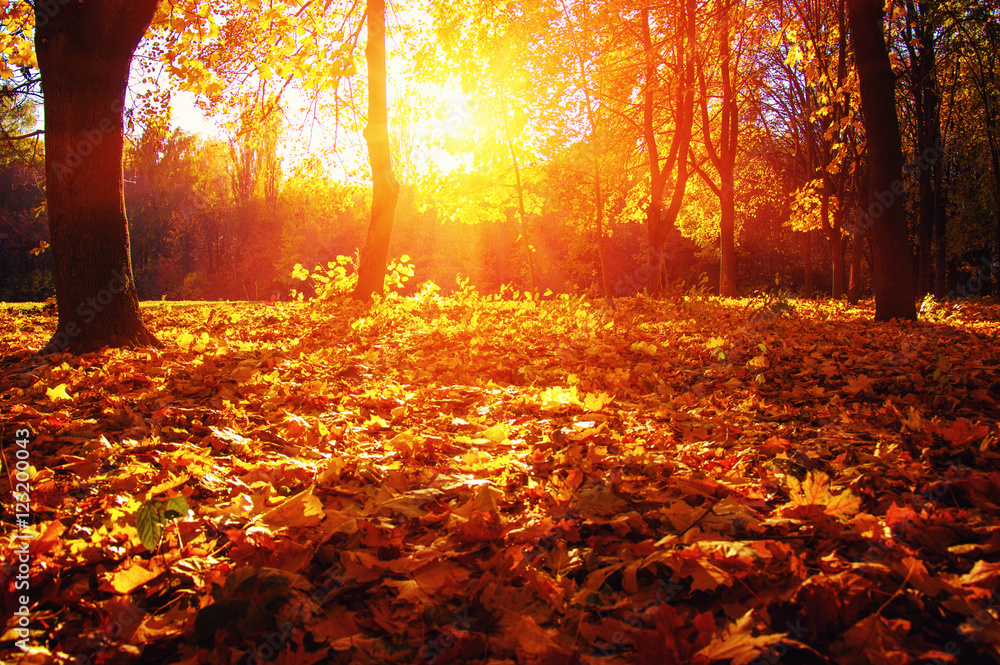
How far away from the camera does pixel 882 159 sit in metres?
6.48

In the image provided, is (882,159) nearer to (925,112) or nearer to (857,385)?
(857,385)

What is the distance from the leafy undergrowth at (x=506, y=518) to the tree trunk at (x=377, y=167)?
5023 millimetres

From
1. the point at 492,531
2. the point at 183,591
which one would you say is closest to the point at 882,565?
the point at 492,531

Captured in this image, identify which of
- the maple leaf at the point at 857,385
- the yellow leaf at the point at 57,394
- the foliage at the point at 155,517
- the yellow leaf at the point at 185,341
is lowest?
the foliage at the point at 155,517

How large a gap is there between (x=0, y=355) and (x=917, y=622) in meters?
6.19

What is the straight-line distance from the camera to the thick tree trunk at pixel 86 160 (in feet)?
13.7

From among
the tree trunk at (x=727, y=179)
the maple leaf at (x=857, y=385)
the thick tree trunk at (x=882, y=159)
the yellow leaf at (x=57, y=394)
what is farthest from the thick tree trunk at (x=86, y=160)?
the tree trunk at (x=727, y=179)

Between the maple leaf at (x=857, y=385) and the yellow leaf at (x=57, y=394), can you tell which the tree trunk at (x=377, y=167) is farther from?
the maple leaf at (x=857, y=385)

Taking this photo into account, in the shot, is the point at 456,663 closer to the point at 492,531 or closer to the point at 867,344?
the point at 492,531

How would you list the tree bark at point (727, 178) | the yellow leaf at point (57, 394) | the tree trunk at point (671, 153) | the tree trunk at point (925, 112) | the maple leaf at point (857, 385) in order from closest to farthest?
the yellow leaf at point (57, 394), the maple leaf at point (857, 385), the tree trunk at point (671, 153), the tree trunk at point (925, 112), the tree bark at point (727, 178)

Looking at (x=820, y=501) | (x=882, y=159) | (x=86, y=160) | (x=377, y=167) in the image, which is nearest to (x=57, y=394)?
(x=86, y=160)

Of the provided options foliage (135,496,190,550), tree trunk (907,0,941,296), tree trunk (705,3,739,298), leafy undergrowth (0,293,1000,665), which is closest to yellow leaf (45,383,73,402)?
leafy undergrowth (0,293,1000,665)

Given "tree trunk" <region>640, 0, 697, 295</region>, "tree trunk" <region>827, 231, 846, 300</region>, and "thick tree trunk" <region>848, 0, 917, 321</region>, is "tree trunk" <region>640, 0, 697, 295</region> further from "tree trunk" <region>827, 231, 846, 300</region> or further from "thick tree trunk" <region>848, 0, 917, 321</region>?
"tree trunk" <region>827, 231, 846, 300</region>

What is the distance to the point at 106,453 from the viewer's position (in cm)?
213
